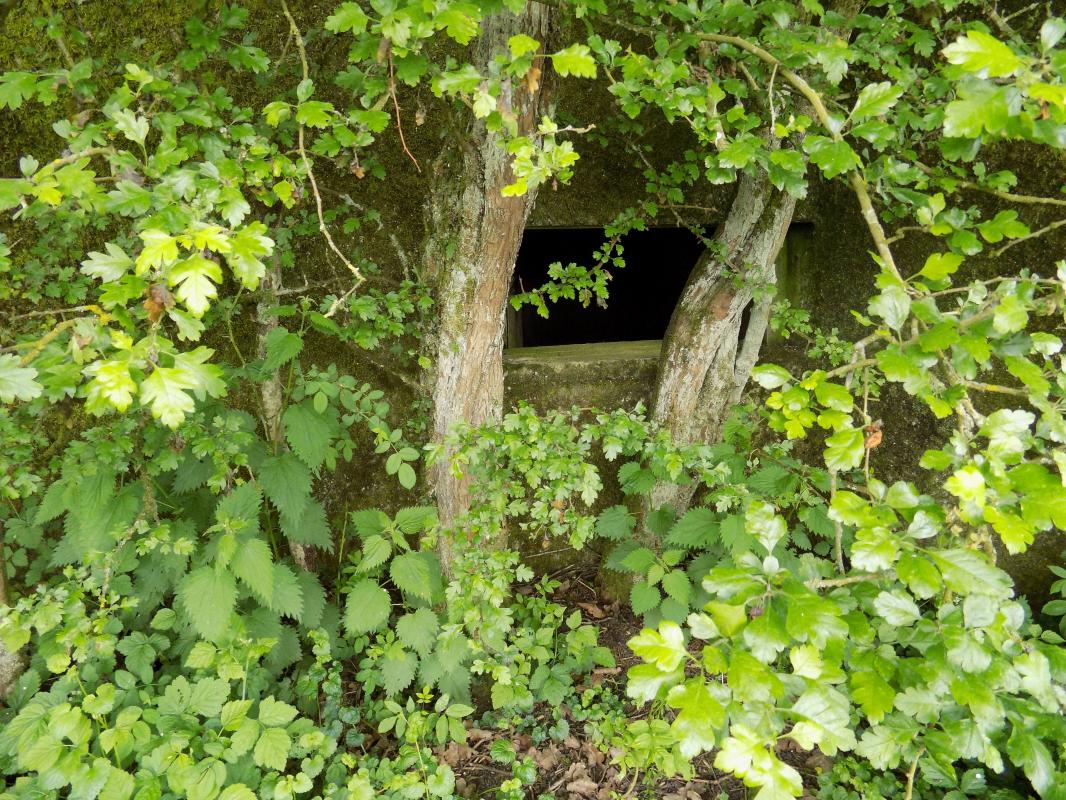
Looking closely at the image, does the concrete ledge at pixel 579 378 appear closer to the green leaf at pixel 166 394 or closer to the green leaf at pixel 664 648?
the green leaf at pixel 166 394

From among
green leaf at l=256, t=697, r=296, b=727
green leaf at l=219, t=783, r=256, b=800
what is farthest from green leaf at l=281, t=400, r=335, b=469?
green leaf at l=219, t=783, r=256, b=800

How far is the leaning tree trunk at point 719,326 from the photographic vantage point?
2.59 meters

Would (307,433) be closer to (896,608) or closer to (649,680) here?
(649,680)

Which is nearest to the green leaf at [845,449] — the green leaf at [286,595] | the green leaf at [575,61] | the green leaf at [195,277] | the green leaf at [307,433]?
the green leaf at [575,61]

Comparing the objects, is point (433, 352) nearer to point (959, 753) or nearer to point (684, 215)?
point (684, 215)

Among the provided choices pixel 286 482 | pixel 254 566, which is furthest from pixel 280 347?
pixel 254 566

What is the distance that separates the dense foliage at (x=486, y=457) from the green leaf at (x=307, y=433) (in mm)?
17

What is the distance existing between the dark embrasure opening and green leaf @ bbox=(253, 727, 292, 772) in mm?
2956

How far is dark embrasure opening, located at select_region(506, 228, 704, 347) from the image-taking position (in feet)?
16.1

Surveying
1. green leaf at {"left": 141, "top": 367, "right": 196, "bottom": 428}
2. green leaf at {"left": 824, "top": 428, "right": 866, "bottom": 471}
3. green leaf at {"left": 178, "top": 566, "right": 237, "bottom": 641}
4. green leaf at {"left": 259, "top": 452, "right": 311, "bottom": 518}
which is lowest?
green leaf at {"left": 178, "top": 566, "right": 237, "bottom": 641}

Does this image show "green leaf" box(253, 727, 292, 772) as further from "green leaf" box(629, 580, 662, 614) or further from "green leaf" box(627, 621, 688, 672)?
"green leaf" box(627, 621, 688, 672)

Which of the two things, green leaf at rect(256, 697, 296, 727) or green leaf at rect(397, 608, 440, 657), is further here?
green leaf at rect(397, 608, 440, 657)

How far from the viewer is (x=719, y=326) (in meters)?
2.71

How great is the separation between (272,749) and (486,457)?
1.17m
